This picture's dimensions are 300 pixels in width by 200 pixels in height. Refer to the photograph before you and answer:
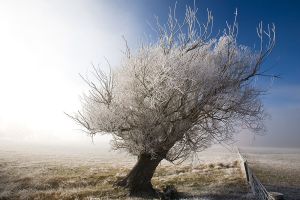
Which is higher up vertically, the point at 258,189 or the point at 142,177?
the point at 142,177

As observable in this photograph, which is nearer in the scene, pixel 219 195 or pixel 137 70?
pixel 137 70

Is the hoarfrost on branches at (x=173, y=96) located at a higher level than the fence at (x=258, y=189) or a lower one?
higher

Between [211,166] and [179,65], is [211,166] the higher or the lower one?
the lower one

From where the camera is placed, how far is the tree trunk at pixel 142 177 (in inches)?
859

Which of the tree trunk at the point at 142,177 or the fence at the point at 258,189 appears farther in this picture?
the tree trunk at the point at 142,177

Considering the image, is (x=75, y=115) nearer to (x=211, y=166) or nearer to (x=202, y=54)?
(x=202, y=54)

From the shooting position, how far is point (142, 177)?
22.0 m

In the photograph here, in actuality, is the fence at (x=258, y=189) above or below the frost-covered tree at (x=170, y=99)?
below

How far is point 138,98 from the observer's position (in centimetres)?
1959

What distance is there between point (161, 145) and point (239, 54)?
26.0 feet

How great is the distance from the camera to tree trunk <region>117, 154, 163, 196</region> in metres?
21.8

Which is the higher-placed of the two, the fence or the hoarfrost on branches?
the hoarfrost on branches

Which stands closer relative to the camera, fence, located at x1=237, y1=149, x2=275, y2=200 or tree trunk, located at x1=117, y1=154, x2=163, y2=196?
fence, located at x1=237, y1=149, x2=275, y2=200

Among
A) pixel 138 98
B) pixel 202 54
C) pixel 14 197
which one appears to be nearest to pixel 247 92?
pixel 202 54
